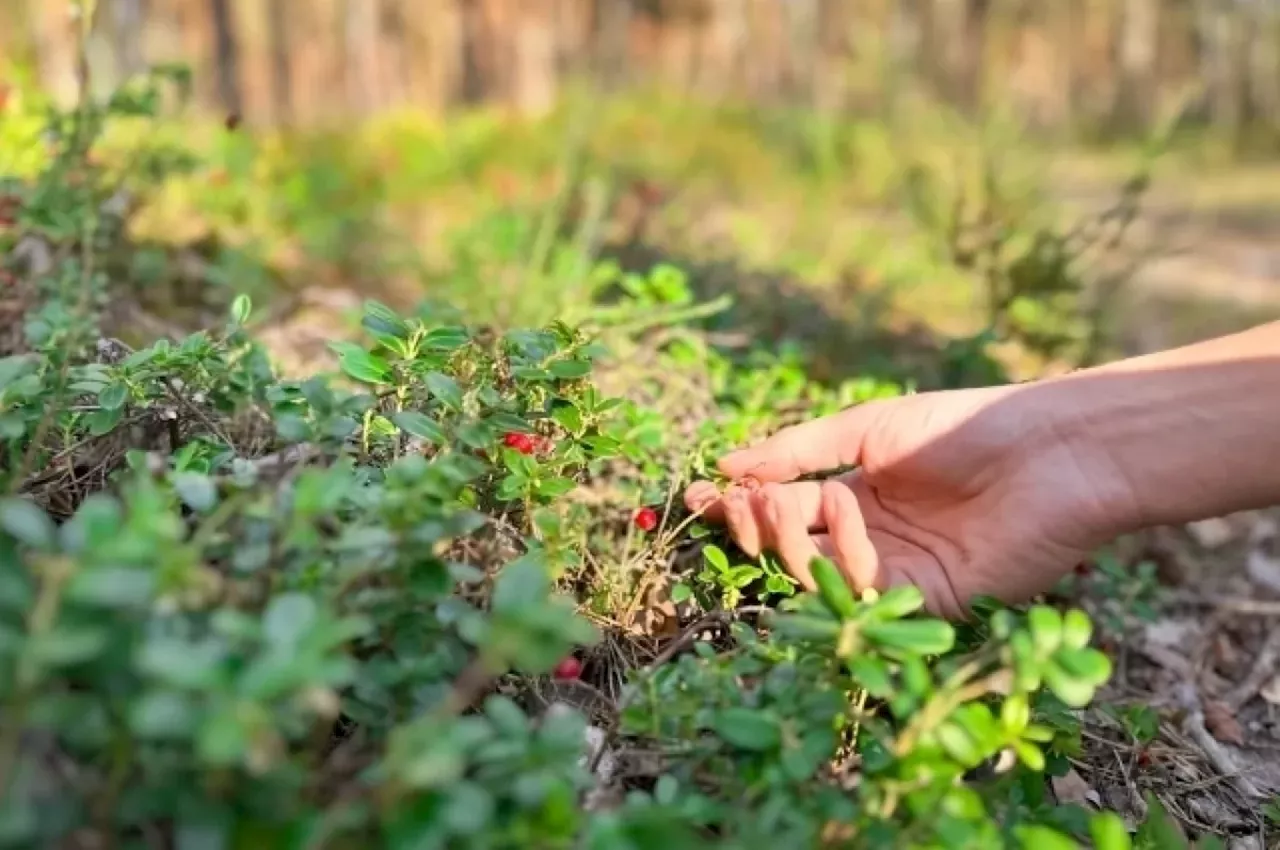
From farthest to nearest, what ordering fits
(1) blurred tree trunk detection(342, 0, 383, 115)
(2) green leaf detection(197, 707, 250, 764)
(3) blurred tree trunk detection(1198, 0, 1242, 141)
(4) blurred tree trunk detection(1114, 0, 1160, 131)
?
(4) blurred tree trunk detection(1114, 0, 1160, 131) → (3) blurred tree trunk detection(1198, 0, 1242, 141) → (1) blurred tree trunk detection(342, 0, 383, 115) → (2) green leaf detection(197, 707, 250, 764)

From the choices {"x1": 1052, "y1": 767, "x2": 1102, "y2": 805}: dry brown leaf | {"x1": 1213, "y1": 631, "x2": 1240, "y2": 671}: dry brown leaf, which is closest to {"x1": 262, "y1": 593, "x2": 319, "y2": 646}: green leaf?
{"x1": 1052, "y1": 767, "x2": 1102, "y2": 805}: dry brown leaf

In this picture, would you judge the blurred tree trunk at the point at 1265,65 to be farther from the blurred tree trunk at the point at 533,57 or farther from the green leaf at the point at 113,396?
the green leaf at the point at 113,396

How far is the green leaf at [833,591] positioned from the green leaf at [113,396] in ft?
3.01

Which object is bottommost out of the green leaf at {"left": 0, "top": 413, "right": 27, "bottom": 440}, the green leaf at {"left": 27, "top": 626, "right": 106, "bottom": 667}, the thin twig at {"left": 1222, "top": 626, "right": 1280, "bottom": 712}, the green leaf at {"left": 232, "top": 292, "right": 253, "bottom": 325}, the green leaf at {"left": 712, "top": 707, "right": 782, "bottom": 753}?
the thin twig at {"left": 1222, "top": 626, "right": 1280, "bottom": 712}

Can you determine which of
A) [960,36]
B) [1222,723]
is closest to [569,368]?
[1222,723]

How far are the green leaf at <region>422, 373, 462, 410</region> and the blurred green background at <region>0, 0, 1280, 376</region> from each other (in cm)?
137

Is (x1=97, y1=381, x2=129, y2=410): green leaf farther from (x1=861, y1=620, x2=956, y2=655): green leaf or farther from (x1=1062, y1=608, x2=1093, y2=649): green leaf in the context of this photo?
(x1=1062, y1=608, x2=1093, y2=649): green leaf

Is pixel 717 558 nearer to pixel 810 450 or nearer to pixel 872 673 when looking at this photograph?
pixel 810 450

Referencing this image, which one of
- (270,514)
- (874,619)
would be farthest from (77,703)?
(874,619)

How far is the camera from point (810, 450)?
6.09ft

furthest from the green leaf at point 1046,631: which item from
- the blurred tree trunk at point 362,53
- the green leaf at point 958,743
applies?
the blurred tree trunk at point 362,53

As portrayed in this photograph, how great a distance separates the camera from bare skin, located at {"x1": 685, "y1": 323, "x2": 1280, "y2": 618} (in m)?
1.63

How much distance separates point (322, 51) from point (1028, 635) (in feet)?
24.8

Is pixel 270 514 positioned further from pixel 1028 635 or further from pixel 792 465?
pixel 792 465
